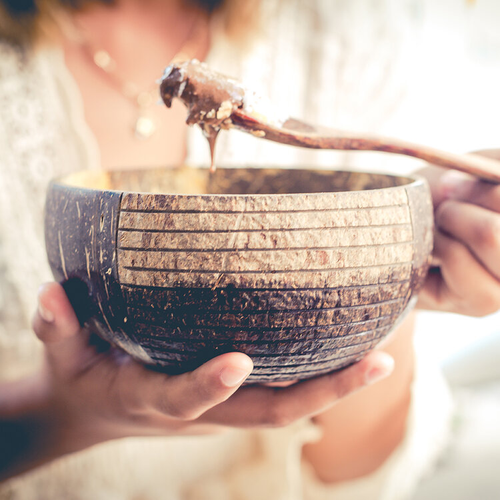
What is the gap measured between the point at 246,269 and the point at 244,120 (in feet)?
0.58

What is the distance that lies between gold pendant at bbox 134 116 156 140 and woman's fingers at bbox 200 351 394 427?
69 cm

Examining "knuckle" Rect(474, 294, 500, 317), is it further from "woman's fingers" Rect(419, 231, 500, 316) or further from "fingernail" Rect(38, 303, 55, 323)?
"fingernail" Rect(38, 303, 55, 323)

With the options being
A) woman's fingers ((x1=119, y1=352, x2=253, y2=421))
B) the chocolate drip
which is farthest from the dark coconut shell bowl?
the chocolate drip

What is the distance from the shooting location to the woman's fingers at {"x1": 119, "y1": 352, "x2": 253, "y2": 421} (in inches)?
13.1

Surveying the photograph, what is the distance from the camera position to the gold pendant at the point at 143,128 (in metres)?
0.98

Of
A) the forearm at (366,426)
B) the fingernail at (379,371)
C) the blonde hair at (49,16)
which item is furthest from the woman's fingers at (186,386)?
the blonde hair at (49,16)

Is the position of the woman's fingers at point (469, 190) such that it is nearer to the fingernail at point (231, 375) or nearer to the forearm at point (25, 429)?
the fingernail at point (231, 375)

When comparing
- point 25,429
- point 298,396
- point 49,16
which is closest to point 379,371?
point 298,396

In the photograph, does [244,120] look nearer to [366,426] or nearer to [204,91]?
[204,91]

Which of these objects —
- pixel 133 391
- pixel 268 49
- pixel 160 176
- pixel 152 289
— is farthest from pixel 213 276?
pixel 268 49

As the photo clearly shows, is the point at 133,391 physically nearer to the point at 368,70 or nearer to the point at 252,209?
the point at 252,209

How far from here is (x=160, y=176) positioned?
61 centimetres

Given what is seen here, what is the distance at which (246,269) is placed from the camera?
32 centimetres

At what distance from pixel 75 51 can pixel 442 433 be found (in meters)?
1.15
